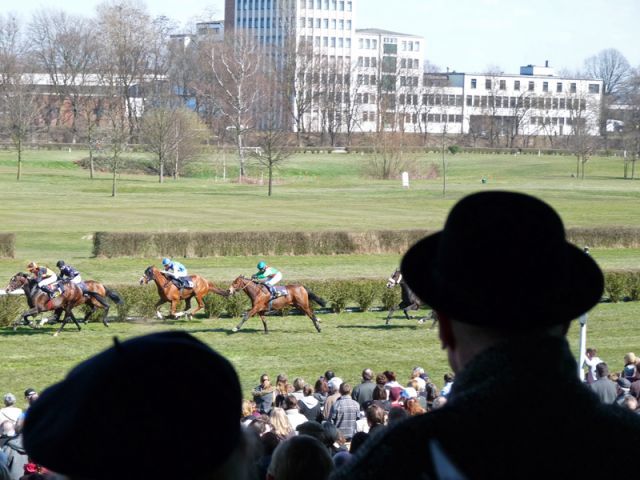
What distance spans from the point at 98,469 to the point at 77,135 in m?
94.3

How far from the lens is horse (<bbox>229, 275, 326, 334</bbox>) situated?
19.8 meters

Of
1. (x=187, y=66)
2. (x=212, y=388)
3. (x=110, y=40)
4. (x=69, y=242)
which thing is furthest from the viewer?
(x=187, y=66)

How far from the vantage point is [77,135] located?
306 feet

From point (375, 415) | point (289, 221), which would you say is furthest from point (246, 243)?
point (375, 415)

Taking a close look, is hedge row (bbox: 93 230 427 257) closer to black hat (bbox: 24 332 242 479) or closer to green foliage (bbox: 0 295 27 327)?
green foliage (bbox: 0 295 27 327)

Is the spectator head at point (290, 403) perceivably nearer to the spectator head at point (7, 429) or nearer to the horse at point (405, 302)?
the spectator head at point (7, 429)

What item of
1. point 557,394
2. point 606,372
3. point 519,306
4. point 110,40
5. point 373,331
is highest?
point 110,40

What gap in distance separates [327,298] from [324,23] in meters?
105

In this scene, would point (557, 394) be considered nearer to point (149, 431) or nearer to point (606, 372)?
point (149, 431)

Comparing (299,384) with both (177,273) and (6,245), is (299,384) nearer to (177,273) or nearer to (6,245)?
(177,273)

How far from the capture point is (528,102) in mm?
115375

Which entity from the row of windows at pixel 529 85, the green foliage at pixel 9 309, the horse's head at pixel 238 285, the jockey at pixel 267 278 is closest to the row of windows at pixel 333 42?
the row of windows at pixel 529 85

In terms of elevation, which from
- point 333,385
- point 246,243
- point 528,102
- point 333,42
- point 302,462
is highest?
point 333,42

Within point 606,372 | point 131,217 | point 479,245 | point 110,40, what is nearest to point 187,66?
point 110,40
